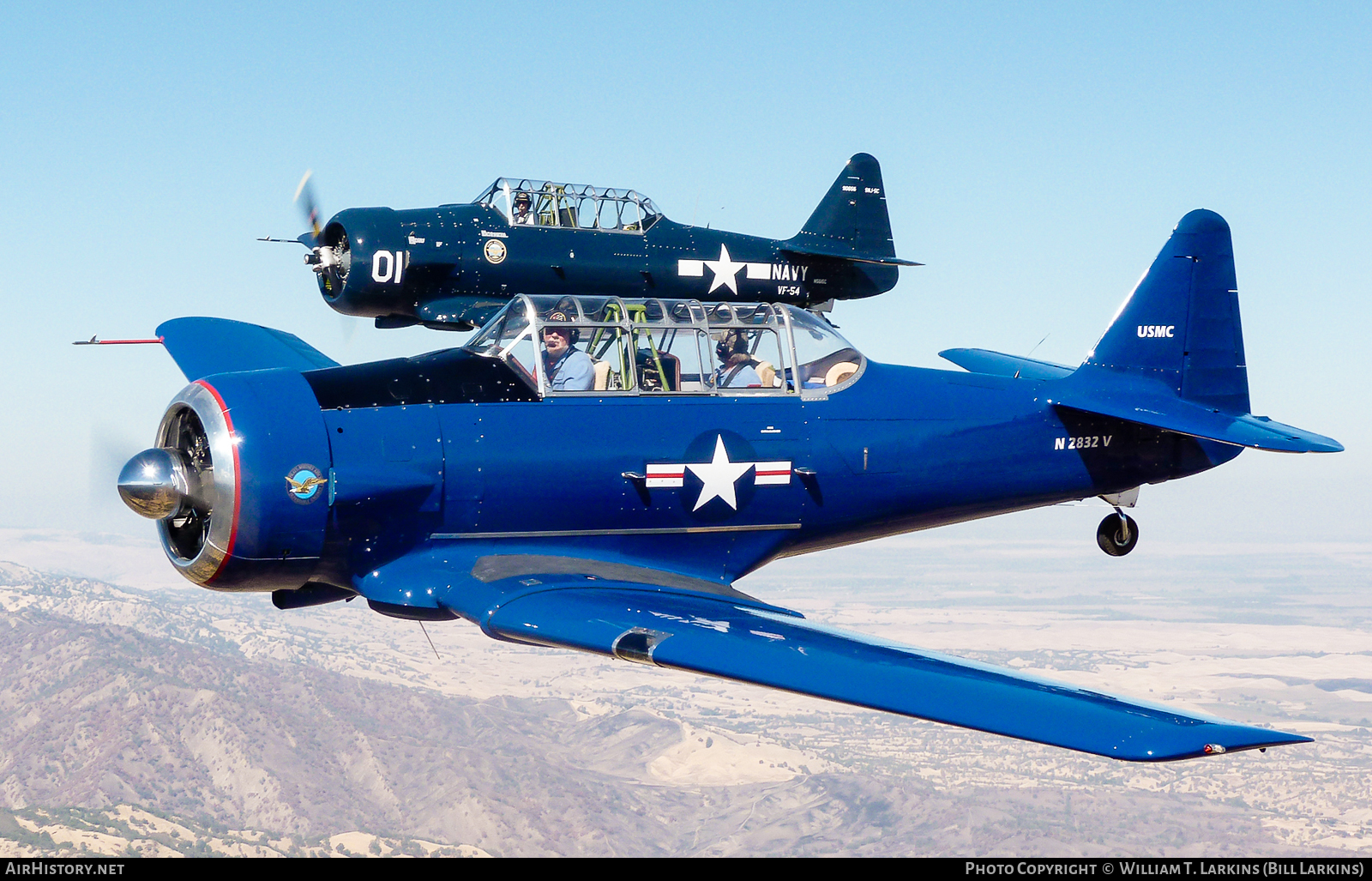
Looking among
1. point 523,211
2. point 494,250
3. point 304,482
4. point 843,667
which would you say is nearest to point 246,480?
point 304,482

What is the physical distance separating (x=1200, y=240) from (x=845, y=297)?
8.73 metres

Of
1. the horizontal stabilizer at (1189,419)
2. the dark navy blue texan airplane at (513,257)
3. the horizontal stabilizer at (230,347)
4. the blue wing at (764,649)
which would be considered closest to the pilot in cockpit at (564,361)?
the blue wing at (764,649)

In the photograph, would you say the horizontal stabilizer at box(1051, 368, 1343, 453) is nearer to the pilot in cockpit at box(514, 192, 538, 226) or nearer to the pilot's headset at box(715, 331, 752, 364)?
the pilot's headset at box(715, 331, 752, 364)

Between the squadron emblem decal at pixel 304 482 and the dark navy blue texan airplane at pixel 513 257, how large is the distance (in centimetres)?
965

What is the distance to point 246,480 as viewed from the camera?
855cm

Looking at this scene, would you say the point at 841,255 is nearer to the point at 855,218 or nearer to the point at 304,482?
the point at 855,218

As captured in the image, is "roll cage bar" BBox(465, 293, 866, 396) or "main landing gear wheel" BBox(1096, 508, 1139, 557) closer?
"roll cage bar" BBox(465, 293, 866, 396)

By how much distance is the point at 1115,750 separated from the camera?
237 inches

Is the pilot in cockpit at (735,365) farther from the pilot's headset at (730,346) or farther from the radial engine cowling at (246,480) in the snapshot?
the radial engine cowling at (246,480)

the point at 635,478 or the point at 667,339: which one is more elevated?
the point at 667,339

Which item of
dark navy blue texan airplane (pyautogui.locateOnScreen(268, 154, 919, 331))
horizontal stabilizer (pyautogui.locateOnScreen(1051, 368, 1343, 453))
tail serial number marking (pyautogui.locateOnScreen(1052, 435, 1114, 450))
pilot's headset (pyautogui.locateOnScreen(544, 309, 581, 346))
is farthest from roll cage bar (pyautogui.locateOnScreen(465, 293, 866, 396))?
dark navy blue texan airplane (pyautogui.locateOnScreen(268, 154, 919, 331))

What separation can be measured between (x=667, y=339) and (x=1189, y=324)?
6.01 meters

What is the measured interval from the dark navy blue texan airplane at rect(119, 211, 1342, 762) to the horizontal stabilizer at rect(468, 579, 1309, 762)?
0.03 metres

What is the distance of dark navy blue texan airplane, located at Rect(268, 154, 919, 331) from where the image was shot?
18344 mm
